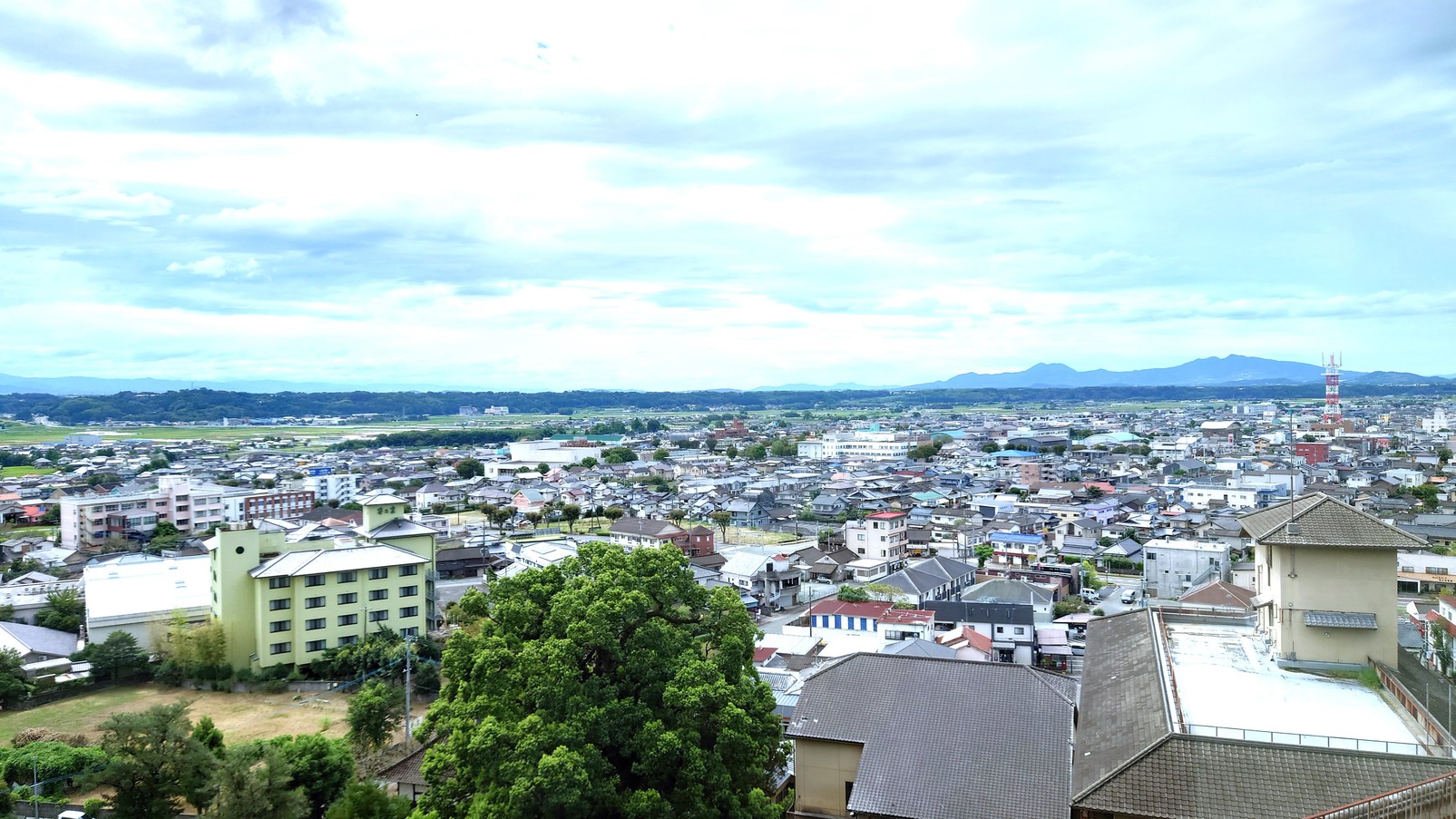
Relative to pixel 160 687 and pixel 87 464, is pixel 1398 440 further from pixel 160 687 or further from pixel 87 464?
pixel 87 464

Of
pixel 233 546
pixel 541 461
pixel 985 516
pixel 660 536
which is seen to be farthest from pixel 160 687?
pixel 541 461

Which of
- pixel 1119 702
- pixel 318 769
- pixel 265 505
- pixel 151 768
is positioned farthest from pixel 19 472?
pixel 1119 702

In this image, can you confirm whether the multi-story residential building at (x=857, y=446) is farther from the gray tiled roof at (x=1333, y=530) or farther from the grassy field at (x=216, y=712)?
the gray tiled roof at (x=1333, y=530)

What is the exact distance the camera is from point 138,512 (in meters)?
35.1

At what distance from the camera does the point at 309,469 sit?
52.2m

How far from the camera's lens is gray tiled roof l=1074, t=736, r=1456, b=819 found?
569cm

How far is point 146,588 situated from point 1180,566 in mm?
26126

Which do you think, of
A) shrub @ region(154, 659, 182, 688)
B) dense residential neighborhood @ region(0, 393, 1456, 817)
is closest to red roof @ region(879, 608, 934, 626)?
dense residential neighborhood @ region(0, 393, 1456, 817)

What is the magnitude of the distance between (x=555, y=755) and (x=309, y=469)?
5085 centimetres

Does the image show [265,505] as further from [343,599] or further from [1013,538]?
[1013,538]

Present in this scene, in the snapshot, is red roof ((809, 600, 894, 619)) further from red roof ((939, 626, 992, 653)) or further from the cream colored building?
the cream colored building

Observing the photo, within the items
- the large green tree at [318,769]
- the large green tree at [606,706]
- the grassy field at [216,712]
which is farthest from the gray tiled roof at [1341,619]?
the grassy field at [216,712]

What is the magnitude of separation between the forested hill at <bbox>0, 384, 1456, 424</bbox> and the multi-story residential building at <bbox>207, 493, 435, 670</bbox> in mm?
112789

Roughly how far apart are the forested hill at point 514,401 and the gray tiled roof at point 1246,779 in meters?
130
